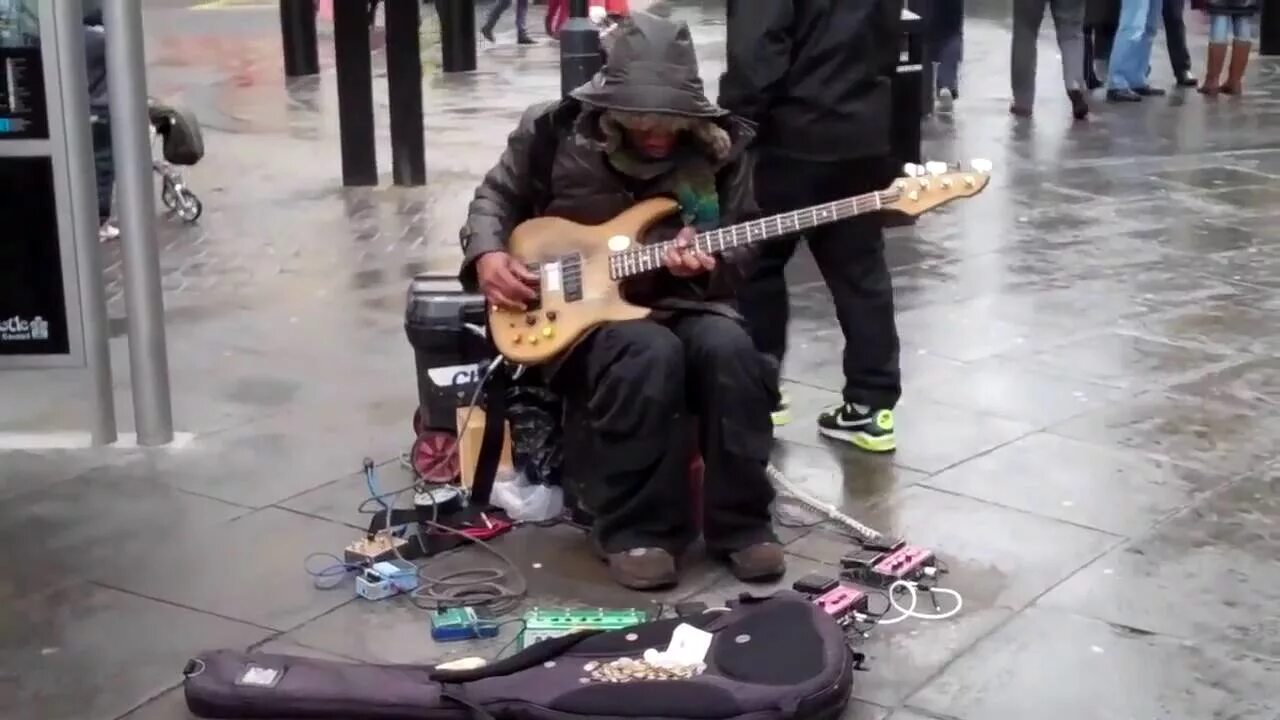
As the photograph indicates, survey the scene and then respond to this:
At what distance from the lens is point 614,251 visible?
4438 millimetres

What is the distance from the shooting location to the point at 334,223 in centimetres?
913

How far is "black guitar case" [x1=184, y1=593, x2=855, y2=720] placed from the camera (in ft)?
11.0

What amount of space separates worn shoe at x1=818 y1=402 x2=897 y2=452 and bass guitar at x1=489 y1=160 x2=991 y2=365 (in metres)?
1.06

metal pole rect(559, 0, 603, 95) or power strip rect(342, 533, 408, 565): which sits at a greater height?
metal pole rect(559, 0, 603, 95)

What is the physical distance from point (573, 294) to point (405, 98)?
19.6 ft

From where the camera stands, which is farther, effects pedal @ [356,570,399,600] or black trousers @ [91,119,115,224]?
black trousers @ [91,119,115,224]

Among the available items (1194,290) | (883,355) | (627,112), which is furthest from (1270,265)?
(627,112)

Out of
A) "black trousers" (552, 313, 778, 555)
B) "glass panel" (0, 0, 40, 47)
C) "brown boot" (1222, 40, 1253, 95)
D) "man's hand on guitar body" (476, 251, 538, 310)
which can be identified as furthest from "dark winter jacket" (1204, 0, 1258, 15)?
"glass panel" (0, 0, 40, 47)

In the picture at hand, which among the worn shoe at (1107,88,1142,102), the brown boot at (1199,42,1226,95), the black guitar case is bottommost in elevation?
the black guitar case

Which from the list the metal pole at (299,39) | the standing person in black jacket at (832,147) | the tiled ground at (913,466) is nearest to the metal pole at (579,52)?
the tiled ground at (913,466)

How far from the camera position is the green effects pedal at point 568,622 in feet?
12.7

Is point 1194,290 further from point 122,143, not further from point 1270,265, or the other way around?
point 122,143

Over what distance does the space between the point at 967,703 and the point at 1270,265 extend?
529 cm

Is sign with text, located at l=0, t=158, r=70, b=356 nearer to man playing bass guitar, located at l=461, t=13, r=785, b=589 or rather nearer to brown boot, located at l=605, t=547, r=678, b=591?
man playing bass guitar, located at l=461, t=13, r=785, b=589
